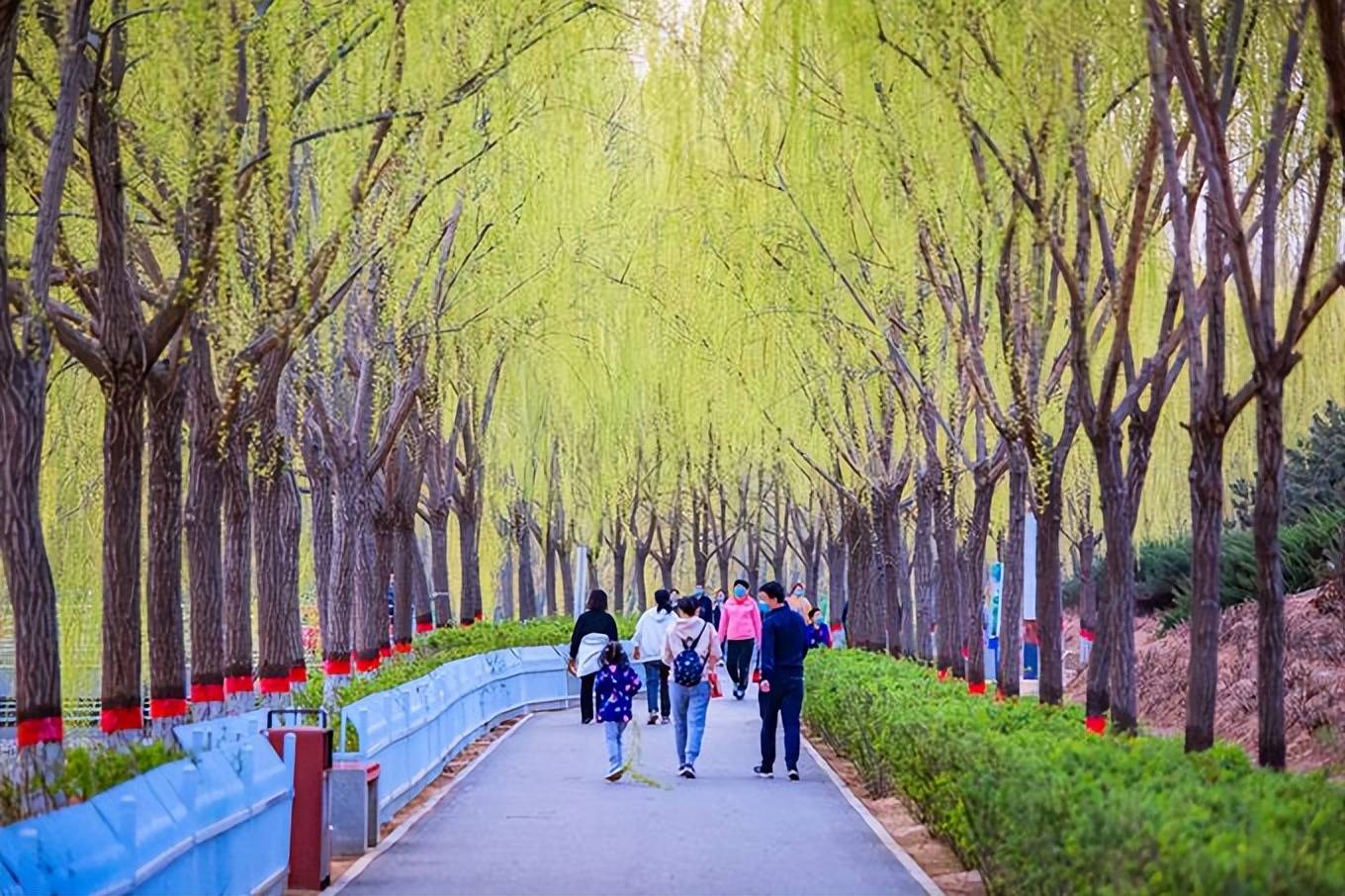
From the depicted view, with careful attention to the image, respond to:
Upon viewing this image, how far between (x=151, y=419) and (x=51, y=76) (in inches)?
108

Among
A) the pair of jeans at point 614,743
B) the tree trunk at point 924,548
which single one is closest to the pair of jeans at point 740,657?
the tree trunk at point 924,548

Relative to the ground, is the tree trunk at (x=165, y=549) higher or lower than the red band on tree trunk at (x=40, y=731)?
higher

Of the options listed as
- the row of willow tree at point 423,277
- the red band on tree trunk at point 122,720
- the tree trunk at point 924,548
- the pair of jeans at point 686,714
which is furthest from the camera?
the tree trunk at point 924,548

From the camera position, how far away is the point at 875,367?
2444 centimetres

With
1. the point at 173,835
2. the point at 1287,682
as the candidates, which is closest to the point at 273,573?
the point at 1287,682

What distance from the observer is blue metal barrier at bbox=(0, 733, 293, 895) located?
6.32 meters

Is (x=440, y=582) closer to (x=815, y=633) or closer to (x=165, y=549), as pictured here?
(x=815, y=633)

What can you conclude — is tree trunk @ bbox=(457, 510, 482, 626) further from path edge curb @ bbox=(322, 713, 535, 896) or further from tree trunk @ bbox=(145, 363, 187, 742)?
tree trunk @ bbox=(145, 363, 187, 742)

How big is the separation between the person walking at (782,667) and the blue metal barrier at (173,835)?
22.9 feet

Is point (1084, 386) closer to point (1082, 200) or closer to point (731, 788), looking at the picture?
point (1082, 200)

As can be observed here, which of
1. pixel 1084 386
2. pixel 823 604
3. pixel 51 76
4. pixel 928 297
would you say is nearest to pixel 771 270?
pixel 928 297

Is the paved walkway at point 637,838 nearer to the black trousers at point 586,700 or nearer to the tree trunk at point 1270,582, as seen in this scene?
the tree trunk at point 1270,582

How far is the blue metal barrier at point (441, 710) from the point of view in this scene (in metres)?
13.8

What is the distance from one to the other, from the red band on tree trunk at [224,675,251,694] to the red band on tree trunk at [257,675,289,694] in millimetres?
1354
